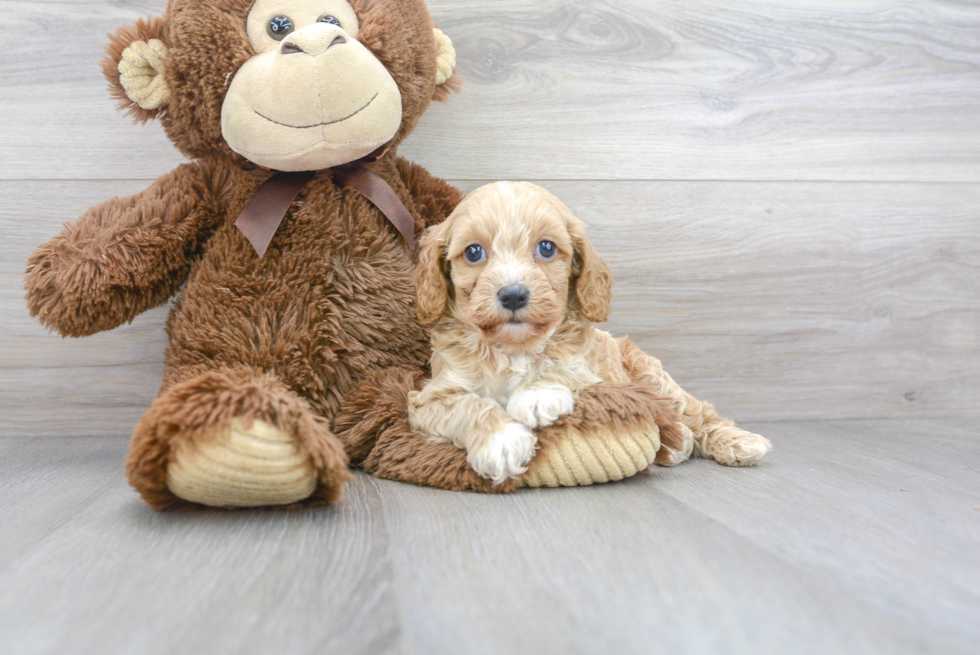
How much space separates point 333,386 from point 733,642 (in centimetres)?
98

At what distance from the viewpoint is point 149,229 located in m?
1.46

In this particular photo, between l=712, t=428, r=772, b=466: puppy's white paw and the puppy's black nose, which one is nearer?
the puppy's black nose

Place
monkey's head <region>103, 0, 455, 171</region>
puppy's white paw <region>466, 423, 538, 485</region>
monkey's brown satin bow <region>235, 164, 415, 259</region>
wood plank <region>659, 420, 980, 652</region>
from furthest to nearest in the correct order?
monkey's brown satin bow <region>235, 164, 415, 259</region> → monkey's head <region>103, 0, 455, 171</region> → puppy's white paw <region>466, 423, 538, 485</region> → wood plank <region>659, 420, 980, 652</region>

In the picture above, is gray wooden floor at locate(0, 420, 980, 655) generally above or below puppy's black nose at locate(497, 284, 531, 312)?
below

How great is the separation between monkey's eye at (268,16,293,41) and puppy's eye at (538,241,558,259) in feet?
2.17

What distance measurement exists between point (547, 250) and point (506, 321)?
0.57 feet

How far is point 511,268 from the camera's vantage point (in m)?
1.29

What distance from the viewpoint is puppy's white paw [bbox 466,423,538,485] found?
125 cm

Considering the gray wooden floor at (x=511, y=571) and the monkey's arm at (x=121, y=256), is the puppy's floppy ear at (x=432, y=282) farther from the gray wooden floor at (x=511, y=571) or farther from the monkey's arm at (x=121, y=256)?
the monkey's arm at (x=121, y=256)

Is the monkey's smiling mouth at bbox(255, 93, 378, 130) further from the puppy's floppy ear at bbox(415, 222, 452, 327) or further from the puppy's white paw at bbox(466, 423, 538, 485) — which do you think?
the puppy's white paw at bbox(466, 423, 538, 485)

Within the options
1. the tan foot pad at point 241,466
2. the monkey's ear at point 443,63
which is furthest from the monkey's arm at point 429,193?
the tan foot pad at point 241,466

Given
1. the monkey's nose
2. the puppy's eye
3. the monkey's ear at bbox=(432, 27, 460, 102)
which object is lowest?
the puppy's eye

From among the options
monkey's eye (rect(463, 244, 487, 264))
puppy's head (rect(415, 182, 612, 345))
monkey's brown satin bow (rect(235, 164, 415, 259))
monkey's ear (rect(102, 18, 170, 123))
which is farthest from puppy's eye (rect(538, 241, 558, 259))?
monkey's ear (rect(102, 18, 170, 123))

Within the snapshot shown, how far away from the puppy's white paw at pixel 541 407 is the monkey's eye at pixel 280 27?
33.5 inches
